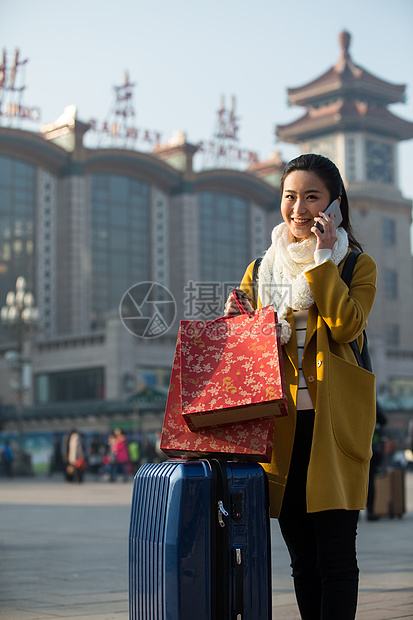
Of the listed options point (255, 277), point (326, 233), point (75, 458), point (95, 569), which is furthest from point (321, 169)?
point (75, 458)

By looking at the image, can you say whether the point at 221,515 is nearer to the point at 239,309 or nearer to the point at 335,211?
the point at 239,309

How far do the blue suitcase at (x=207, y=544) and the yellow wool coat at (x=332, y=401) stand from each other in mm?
203

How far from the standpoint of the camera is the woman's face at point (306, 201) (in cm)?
338

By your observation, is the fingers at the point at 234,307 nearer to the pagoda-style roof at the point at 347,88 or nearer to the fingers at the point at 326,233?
the fingers at the point at 326,233

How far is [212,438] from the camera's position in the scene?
312 centimetres

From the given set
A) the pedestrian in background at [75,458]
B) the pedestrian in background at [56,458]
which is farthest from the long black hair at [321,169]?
the pedestrian in background at [56,458]

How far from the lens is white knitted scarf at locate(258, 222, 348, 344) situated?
3254 millimetres

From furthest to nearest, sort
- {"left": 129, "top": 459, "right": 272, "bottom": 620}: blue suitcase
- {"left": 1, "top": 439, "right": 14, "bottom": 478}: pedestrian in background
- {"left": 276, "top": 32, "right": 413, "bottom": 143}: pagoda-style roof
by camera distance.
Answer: {"left": 276, "top": 32, "right": 413, "bottom": 143}: pagoda-style roof → {"left": 1, "top": 439, "right": 14, "bottom": 478}: pedestrian in background → {"left": 129, "top": 459, "right": 272, "bottom": 620}: blue suitcase

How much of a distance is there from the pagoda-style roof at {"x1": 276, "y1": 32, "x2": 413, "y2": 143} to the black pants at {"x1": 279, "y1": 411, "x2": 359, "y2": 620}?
70.1 m

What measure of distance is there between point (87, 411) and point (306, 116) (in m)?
41.0

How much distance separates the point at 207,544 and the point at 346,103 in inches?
2863

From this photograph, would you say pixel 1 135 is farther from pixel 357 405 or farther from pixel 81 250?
pixel 357 405

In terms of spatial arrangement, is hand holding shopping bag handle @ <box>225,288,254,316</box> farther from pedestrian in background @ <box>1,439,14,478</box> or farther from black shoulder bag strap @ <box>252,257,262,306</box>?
pedestrian in background @ <box>1,439,14,478</box>

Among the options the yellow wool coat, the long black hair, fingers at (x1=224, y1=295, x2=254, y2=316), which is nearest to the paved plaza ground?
the yellow wool coat
